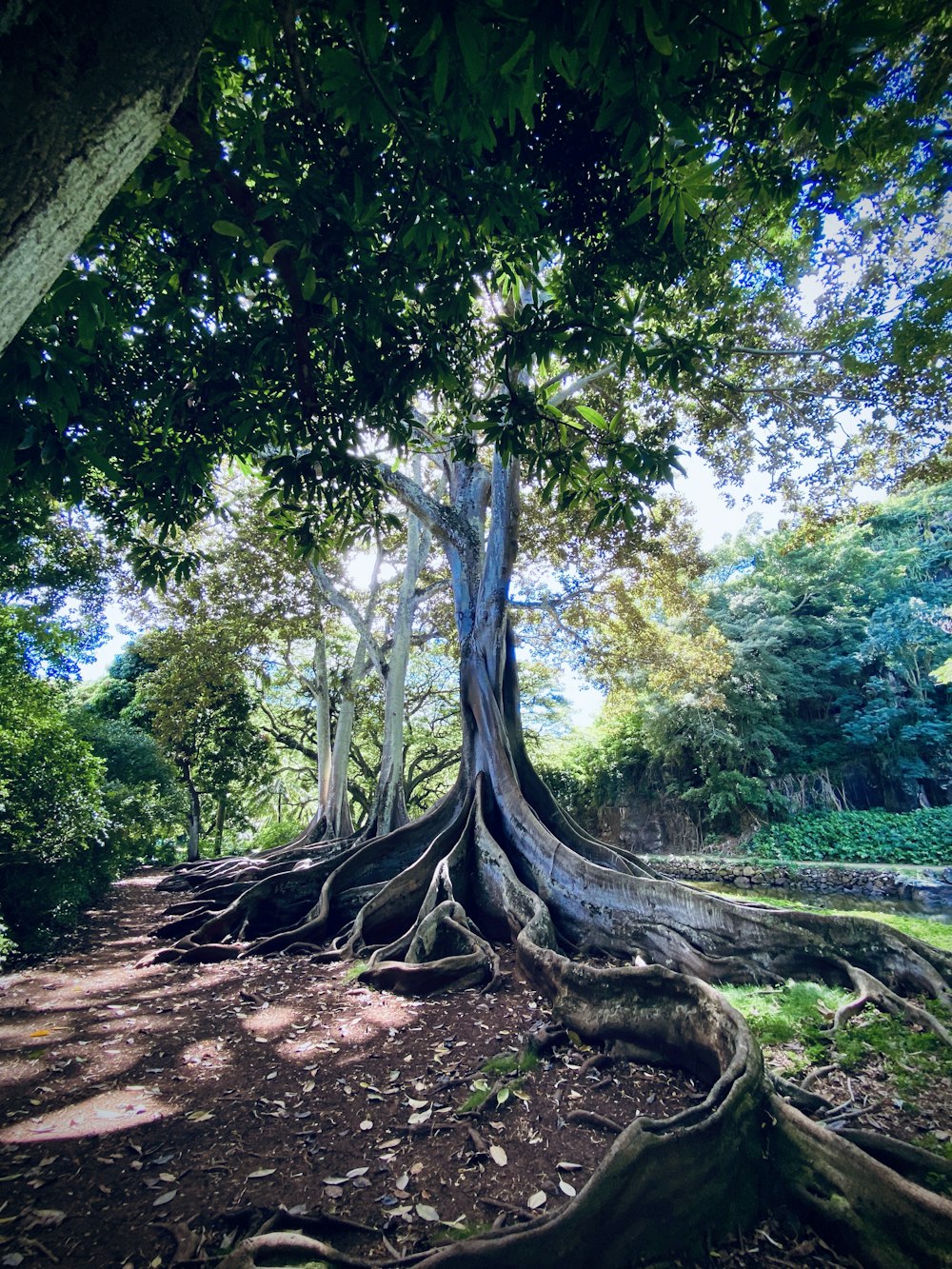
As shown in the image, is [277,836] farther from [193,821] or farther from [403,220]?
[403,220]

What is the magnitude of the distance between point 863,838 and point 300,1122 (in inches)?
735

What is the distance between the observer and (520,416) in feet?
10.2

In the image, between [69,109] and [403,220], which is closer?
[69,109]

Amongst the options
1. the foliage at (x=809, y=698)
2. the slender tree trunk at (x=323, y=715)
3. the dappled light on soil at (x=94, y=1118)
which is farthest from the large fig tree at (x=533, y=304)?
the foliage at (x=809, y=698)

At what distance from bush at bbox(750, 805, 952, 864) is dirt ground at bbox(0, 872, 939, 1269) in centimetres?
1541

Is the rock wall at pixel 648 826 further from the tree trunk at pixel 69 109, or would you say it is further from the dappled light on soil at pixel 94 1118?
the tree trunk at pixel 69 109

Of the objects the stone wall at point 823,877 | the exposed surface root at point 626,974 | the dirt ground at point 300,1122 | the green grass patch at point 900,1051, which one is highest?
the exposed surface root at point 626,974

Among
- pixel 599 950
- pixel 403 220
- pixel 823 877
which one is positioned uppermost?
pixel 403 220

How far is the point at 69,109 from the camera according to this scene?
1.10m

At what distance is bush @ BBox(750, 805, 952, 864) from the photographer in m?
15.3

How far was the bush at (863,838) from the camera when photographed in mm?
15344

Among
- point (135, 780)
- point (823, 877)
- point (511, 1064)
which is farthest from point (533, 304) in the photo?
→ point (135, 780)

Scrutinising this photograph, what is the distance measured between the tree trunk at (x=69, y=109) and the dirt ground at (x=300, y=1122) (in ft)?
9.79

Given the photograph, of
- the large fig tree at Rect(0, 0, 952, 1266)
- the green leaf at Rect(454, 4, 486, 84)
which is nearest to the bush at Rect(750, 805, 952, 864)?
the large fig tree at Rect(0, 0, 952, 1266)
